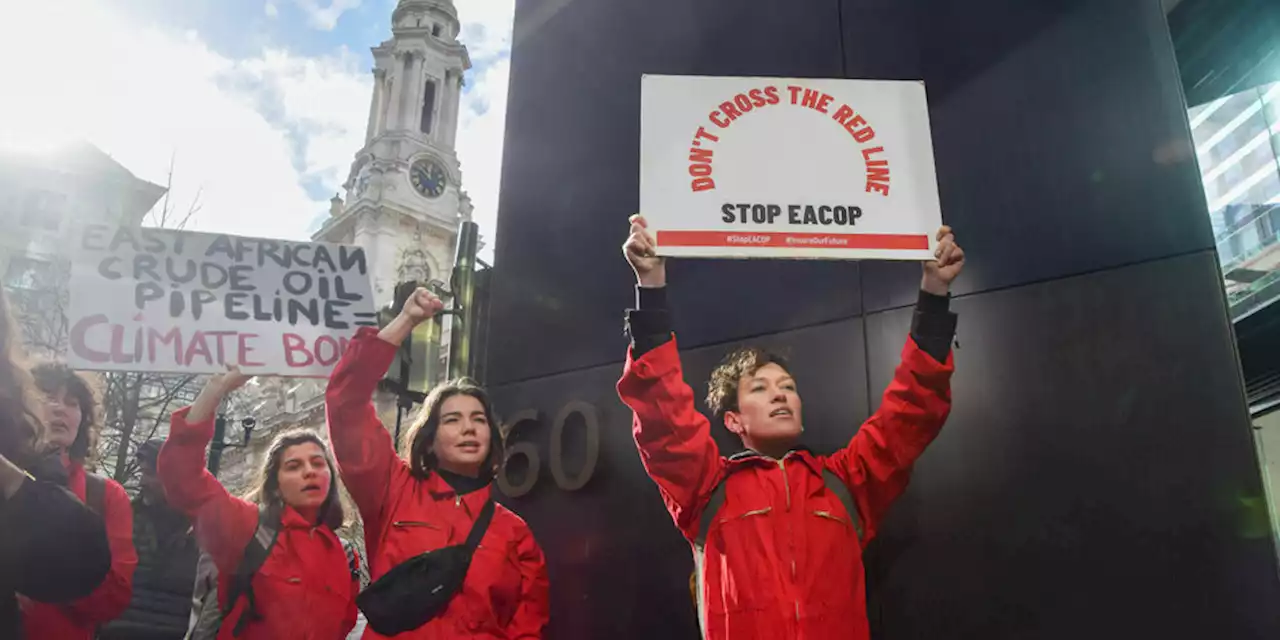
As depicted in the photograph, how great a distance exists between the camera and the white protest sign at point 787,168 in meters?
3.07

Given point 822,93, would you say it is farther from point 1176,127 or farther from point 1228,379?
point 1228,379

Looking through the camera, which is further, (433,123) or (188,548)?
(433,123)

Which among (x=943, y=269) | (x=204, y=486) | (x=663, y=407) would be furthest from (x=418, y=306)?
(x=943, y=269)

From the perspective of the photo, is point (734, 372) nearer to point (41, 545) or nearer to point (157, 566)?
point (41, 545)

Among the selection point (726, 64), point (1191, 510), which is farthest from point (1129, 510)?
point (726, 64)

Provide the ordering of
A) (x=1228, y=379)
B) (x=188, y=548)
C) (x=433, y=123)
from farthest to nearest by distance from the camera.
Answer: (x=433, y=123), (x=188, y=548), (x=1228, y=379)

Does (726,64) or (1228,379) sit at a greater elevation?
(726,64)

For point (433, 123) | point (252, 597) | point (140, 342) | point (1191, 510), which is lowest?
point (252, 597)

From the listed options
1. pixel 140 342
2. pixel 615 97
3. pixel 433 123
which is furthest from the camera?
pixel 433 123

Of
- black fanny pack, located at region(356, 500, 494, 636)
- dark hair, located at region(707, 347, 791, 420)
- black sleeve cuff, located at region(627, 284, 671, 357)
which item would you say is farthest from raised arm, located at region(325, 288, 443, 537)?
dark hair, located at region(707, 347, 791, 420)

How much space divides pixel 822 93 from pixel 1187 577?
209 cm

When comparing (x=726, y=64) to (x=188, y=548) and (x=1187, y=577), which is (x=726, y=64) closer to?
(x=1187, y=577)

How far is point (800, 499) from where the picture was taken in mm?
2783

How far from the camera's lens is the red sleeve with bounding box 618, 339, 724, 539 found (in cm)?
281
